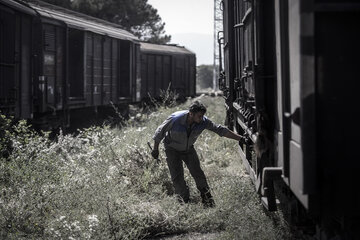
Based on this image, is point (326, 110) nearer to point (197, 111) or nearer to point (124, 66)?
point (197, 111)

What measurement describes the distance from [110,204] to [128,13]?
43.3 m

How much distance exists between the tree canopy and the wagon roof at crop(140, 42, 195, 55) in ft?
29.5

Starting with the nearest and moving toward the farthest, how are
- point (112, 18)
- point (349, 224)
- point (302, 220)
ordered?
point (349, 224), point (302, 220), point (112, 18)

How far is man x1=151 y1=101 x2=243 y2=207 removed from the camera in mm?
7039

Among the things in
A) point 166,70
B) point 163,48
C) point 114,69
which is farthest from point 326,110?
point 163,48

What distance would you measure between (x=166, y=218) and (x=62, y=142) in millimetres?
3329

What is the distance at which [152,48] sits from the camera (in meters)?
25.5

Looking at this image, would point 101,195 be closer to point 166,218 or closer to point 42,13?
point 166,218

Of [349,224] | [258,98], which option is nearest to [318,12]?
[349,224]

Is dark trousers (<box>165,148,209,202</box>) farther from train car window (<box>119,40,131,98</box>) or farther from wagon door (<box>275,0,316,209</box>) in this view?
train car window (<box>119,40,131,98</box>)

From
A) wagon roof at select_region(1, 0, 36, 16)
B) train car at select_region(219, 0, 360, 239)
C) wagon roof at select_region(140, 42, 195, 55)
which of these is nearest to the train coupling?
train car at select_region(219, 0, 360, 239)

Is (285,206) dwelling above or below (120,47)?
below

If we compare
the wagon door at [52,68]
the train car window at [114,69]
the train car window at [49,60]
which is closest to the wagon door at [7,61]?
the wagon door at [52,68]

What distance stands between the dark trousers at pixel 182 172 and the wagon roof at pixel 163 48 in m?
16.8
